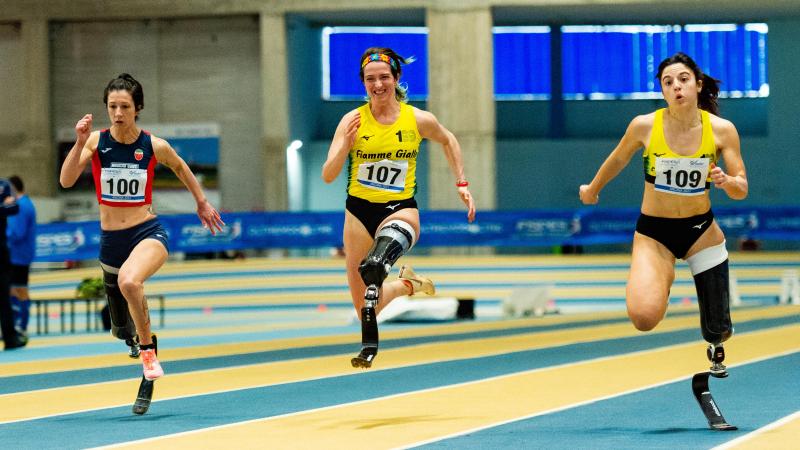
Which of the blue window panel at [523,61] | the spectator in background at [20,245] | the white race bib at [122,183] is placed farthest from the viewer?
the blue window panel at [523,61]

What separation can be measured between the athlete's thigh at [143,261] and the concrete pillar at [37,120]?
3024 cm

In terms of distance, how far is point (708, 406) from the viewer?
6820 millimetres

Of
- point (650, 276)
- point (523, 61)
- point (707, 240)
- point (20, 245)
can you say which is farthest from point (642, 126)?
point (523, 61)

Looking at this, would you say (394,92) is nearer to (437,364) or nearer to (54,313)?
(437,364)

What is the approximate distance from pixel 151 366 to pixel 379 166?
1924 mm

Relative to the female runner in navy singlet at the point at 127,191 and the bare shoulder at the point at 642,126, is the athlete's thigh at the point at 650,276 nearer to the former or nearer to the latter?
the bare shoulder at the point at 642,126

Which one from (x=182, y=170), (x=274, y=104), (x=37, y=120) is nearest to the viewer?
(x=182, y=170)

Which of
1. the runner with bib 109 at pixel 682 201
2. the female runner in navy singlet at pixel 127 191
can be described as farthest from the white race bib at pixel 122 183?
the runner with bib 109 at pixel 682 201

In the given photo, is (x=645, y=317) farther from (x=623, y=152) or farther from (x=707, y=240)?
(x=623, y=152)

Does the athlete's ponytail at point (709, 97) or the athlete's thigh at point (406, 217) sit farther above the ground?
the athlete's ponytail at point (709, 97)

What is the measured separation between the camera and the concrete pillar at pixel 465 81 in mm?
35094

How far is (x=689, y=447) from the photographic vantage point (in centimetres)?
600

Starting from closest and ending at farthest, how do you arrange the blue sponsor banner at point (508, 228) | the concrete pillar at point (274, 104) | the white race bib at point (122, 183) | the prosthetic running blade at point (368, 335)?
the prosthetic running blade at point (368, 335)
the white race bib at point (122, 183)
the blue sponsor banner at point (508, 228)
the concrete pillar at point (274, 104)

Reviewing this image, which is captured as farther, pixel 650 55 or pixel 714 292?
pixel 650 55
